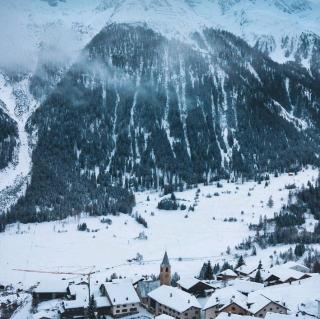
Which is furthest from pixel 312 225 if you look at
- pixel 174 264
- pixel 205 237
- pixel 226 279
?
pixel 226 279

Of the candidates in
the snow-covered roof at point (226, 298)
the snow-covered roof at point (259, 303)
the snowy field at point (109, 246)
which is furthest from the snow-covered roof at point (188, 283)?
the snowy field at point (109, 246)

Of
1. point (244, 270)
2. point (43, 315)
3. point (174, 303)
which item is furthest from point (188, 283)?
point (43, 315)

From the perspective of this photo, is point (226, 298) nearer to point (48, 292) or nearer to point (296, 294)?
point (296, 294)

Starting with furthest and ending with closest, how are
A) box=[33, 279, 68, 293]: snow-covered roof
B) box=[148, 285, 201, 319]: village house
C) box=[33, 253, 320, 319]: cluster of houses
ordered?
box=[33, 279, 68, 293]: snow-covered roof < box=[148, 285, 201, 319]: village house < box=[33, 253, 320, 319]: cluster of houses

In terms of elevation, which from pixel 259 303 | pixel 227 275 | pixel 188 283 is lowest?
pixel 227 275

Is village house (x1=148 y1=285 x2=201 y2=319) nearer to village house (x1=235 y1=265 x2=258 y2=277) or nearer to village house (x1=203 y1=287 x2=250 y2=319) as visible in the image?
village house (x1=203 y1=287 x2=250 y2=319)

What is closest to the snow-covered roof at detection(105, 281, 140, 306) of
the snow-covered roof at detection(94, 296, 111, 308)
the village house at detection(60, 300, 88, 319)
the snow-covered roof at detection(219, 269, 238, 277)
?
the snow-covered roof at detection(94, 296, 111, 308)

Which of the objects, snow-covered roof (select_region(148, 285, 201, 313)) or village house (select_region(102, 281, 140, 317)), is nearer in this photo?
snow-covered roof (select_region(148, 285, 201, 313))

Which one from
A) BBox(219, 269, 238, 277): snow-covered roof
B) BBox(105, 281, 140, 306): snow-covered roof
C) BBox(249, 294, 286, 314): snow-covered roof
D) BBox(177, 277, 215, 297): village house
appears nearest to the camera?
BBox(249, 294, 286, 314): snow-covered roof
